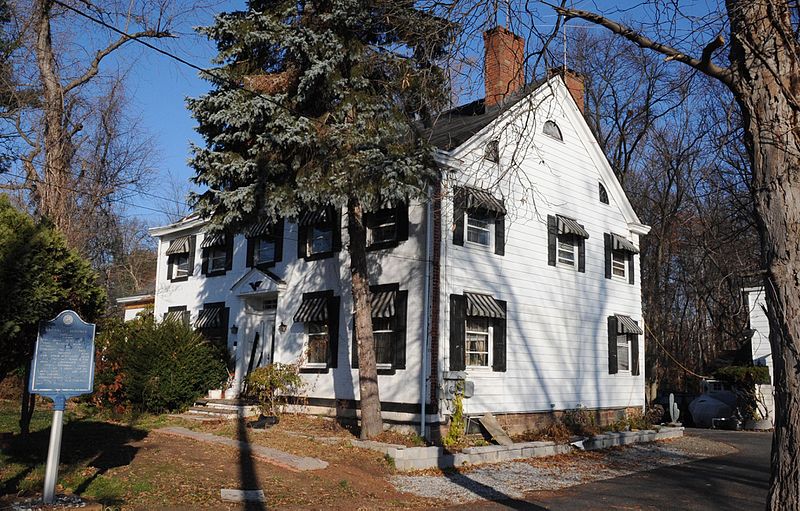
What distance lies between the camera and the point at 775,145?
14.7 feet

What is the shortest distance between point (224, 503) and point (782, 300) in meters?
7.19

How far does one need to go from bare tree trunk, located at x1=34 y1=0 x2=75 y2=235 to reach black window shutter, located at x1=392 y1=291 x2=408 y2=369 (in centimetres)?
954

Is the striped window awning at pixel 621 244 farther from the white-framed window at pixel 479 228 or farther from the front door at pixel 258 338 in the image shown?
the front door at pixel 258 338

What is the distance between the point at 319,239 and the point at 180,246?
7.44 meters

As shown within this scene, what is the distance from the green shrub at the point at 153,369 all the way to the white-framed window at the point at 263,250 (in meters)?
2.79

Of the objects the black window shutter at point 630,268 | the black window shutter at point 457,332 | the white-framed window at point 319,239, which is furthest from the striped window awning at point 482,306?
the black window shutter at point 630,268

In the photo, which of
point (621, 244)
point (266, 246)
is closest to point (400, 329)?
point (266, 246)

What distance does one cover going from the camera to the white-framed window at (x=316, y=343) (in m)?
17.1

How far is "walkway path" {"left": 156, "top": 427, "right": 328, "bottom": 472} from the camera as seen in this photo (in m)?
11.3

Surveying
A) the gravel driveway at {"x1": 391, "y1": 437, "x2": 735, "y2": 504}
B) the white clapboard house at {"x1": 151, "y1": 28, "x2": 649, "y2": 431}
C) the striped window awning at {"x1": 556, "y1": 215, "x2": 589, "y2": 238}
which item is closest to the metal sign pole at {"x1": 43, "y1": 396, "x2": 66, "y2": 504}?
the gravel driveway at {"x1": 391, "y1": 437, "x2": 735, "y2": 504}

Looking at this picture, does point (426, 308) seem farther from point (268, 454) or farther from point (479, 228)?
point (268, 454)

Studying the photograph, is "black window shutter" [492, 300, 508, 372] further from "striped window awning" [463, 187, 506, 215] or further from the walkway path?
the walkway path

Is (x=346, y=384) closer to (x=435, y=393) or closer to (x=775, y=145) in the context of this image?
(x=435, y=393)

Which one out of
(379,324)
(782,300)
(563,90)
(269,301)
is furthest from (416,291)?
(782,300)
